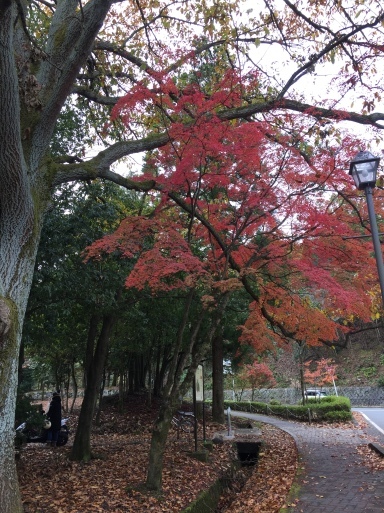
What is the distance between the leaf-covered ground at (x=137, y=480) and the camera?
20.1 ft

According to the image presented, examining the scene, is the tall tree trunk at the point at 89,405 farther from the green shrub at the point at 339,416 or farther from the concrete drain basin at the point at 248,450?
the green shrub at the point at 339,416

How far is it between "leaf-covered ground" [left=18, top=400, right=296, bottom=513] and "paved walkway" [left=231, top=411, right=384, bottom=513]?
16.1 inches

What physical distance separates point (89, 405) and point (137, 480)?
252cm

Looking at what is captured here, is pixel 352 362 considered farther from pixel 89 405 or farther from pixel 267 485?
pixel 89 405

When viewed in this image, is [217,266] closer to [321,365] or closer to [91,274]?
[91,274]

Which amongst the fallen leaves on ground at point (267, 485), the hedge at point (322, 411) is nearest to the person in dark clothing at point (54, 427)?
the fallen leaves on ground at point (267, 485)

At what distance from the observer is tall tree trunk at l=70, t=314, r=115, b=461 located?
904 cm

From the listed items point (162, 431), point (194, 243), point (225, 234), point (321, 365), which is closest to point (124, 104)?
point (225, 234)

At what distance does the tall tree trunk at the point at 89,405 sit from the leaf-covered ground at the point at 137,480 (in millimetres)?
285

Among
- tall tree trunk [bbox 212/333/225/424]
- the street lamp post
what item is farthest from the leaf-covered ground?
tall tree trunk [bbox 212/333/225/424]

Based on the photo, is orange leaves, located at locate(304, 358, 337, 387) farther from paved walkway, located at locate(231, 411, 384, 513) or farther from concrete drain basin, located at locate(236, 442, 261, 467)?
concrete drain basin, located at locate(236, 442, 261, 467)

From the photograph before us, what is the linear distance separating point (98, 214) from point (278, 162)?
3595mm

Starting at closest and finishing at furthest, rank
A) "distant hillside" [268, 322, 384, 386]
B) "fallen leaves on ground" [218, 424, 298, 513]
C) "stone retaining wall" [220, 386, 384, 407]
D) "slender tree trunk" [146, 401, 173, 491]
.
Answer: "slender tree trunk" [146, 401, 173, 491] < "fallen leaves on ground" [218, 424, 298, 513] < "stone retaining wall" [220, 386, 384, 407] < "distant hillside" [268, 322, 384, 386]

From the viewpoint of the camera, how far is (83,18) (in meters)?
5.43
